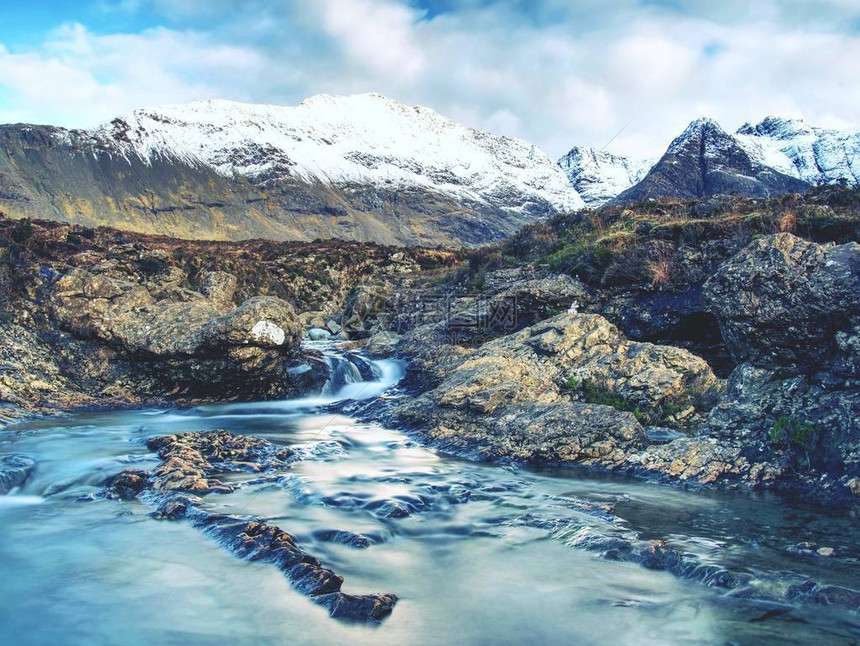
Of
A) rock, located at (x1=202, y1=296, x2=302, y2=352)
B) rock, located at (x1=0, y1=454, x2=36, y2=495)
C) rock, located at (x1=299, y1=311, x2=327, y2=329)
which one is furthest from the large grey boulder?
rock, located at (x1=299, y1=311, x2=327, y2=329)

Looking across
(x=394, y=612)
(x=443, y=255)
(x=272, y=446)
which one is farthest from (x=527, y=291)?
(x=443, y=255)

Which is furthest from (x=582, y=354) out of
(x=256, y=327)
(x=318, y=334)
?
(x=318, y=334)

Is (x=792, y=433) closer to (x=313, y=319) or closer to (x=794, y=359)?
(x=794, y=359)

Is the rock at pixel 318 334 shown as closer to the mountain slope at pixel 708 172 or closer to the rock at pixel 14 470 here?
the rock at pixel 14 470

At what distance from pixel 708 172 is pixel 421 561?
50.3 meters

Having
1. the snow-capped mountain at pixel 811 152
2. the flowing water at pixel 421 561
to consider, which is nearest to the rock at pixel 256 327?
the flowing water at pixel 421 561

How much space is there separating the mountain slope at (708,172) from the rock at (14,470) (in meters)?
39.6

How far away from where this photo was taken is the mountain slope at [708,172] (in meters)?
45.2

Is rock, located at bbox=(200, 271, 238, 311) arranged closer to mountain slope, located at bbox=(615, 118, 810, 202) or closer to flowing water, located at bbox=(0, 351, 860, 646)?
flowing water, located at bbox=(0, 351, 860, 646)

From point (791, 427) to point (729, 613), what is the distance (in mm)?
4271

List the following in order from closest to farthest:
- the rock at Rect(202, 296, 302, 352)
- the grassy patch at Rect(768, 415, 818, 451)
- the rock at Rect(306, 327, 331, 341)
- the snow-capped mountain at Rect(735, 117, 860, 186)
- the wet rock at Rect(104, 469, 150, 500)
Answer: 1. the grassy patch at Rect(768, 415, 818, 451)
2. the wet rock at Rect(104, 469, 150, 500)
3. the rock at Rect(202, 296, 302, 352)
4. the rock at Rect(306, 327, 331, 341)
5. the snow-capped mountain at Rect(735, 117, 860, 186)

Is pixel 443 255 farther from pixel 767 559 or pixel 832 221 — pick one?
pixel 767 559

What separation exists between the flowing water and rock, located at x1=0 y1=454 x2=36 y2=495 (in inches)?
6.2

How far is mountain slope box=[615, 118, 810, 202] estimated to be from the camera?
148ft
